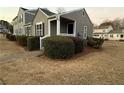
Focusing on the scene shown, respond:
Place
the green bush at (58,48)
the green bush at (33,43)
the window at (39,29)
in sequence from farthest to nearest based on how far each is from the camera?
the window at (39,29)
the green bush at (33,43)
the green bush at (58,48)

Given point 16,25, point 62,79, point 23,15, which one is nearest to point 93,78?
point 62,79

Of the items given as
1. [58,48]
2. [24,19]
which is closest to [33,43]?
[58,48]

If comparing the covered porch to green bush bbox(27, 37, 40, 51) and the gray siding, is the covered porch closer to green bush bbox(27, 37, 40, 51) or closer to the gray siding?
the gray siding

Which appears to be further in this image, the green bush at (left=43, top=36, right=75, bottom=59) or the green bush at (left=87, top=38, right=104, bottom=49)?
the green bush at (left=87, top=38, right=104, bottom=49)

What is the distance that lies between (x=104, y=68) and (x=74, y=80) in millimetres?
2043

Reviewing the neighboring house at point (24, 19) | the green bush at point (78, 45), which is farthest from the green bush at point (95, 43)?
the neighboring house at point (24, 19)

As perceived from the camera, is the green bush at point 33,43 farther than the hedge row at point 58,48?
Yes

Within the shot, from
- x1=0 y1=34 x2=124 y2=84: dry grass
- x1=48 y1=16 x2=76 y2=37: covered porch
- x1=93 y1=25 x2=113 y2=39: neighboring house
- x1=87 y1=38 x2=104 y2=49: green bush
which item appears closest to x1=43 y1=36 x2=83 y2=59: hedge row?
x1=0 y1=34 x2=124 y2=84: dry grass

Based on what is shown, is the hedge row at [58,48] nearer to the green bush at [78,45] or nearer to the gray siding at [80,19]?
the green bush at [78,45]

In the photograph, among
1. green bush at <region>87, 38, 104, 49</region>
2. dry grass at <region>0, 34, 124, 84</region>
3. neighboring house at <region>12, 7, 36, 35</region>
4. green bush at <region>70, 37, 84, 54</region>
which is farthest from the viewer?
neighboring house at <region>12, 7, 36, 35</region>

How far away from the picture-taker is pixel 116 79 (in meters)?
6.45

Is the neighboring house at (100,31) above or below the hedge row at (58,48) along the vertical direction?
above

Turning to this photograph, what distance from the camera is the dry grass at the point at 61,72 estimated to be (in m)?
6.28

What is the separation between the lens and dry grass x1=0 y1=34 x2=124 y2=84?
6281 mm
